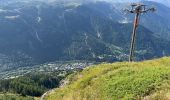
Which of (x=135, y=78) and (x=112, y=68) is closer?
(x=135, y=78)

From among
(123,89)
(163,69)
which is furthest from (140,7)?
(123,89)

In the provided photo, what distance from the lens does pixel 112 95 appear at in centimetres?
3644

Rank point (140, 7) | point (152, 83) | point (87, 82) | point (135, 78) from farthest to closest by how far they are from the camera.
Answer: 1. point (140, 7)
2. point (87, 82)
3. point (135, 78)
4. point (152, 83)

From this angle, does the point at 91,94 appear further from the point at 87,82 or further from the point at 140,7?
the point at 140,7

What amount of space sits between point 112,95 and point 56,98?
13105mm

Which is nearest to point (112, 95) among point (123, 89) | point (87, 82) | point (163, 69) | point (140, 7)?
point (123, 89)

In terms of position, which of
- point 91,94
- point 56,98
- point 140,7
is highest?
point 140,7

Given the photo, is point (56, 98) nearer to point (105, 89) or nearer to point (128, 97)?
point (105, 89)

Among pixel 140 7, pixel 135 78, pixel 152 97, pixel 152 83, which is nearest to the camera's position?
pixel 152 97

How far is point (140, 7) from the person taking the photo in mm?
61375

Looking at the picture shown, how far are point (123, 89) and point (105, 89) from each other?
295 cm

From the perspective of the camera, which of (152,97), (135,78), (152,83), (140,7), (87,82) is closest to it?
(152,97)

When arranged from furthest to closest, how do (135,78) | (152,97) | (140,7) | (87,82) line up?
(140,7) → (87,82) → (135,78) → (152,97)

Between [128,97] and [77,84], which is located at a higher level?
[128,97]
